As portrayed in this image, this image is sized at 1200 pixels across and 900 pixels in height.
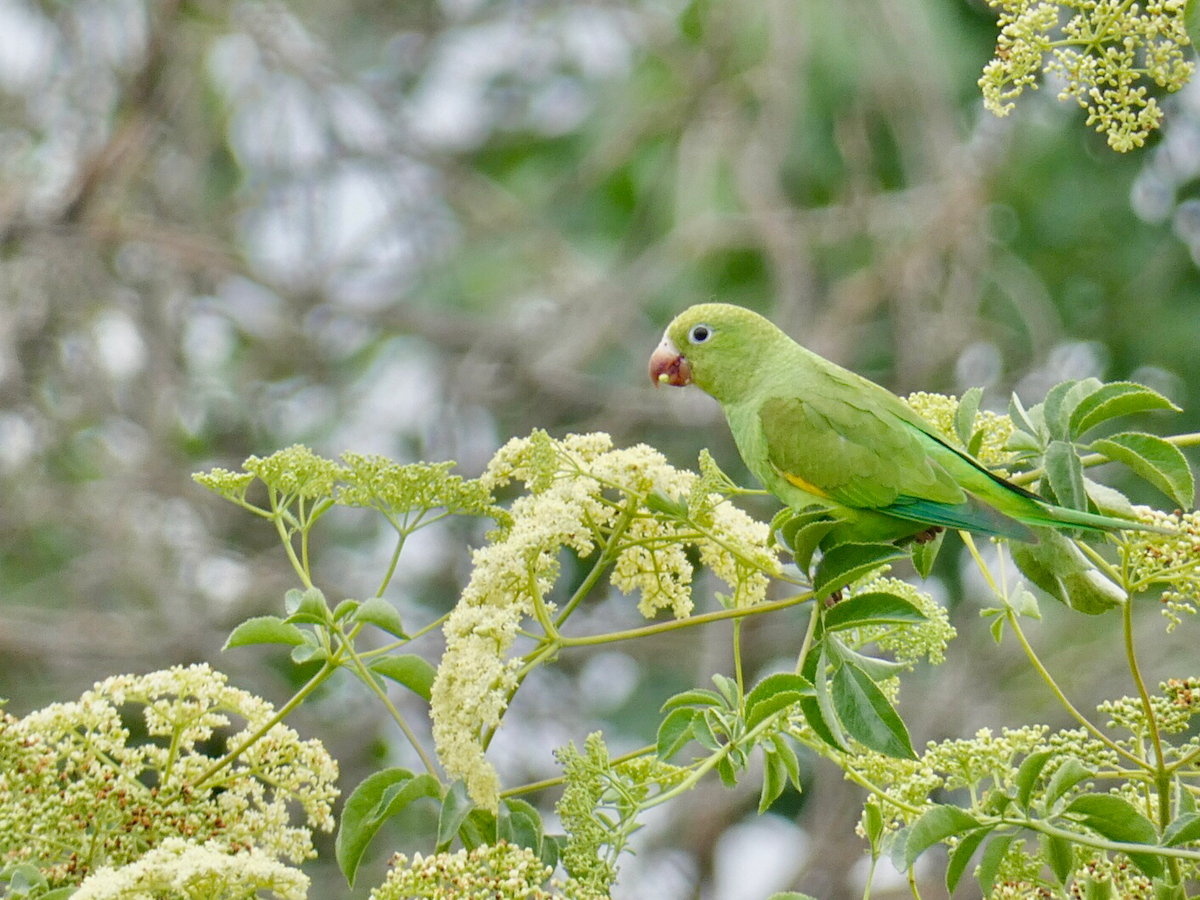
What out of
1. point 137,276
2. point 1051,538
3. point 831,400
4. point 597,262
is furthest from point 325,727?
point 1051,538

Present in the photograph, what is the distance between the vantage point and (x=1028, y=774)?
41.0 inches

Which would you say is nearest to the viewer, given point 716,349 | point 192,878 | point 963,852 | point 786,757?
point 192,878

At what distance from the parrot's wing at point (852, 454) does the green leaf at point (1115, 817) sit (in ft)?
1.14

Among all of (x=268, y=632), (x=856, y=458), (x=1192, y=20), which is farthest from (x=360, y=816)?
(x=1192, y=20)

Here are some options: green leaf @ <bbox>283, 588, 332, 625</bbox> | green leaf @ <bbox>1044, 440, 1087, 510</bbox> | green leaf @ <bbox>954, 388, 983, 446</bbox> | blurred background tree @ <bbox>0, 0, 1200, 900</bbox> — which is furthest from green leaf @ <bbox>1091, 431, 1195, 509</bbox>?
blurred background tree @ <bbox>0, 0, 1200, 900</bbox>

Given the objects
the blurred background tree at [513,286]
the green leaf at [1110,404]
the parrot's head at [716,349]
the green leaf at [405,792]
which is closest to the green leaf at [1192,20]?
the green leaf at [1110,404]

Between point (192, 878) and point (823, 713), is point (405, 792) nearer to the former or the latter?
point (192, 878)

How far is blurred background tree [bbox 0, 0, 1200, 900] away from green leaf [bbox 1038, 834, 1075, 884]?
11.9ft

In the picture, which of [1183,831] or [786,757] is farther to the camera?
[786,757]

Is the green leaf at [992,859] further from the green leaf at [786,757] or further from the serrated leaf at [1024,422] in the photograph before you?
the serrated leaf at [1024,422]

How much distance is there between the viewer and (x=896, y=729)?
42.3 inches

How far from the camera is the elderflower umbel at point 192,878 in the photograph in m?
0.95

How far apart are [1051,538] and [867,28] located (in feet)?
14.2

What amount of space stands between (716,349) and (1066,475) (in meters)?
0.82
